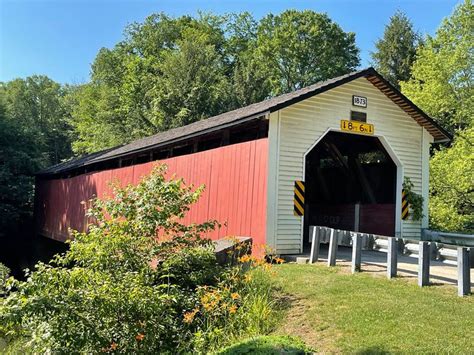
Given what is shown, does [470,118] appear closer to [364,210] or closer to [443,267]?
[364,210]

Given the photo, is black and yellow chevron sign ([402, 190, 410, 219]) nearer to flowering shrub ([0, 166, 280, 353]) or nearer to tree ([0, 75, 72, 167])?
flowering shrub ([0, 166, 280, 353])

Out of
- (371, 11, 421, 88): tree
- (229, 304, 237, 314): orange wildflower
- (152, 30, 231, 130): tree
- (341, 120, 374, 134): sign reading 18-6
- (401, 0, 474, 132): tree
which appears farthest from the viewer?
(371, 11, 421, 88): tree

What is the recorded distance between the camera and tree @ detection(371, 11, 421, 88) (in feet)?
97.8

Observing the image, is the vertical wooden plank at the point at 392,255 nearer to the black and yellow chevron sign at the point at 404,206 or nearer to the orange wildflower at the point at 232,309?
the orange wildflower at the point at 232,309

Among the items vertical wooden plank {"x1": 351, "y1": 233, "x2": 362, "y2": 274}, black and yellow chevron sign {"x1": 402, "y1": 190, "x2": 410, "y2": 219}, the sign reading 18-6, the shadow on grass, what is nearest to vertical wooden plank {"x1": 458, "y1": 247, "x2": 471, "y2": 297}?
vertical wooden plank {"x1": 351, "y1": 233, "x2": 362, "y2": 274}

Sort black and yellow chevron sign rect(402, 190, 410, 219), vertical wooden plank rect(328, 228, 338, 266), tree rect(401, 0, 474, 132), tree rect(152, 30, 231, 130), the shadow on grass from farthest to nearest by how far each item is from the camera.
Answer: tree rect(152, 30, 231, 130) < tree rect(401, 0, 474, 132) < black and yellow chevron sign rect(402, 190, 410, 219) < vertical wooden plank rect(328, 228, 338, 266) < the shadow on grass

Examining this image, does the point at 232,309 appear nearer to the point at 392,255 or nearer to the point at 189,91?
the point at 392,255

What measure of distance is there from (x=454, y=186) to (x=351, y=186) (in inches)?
192

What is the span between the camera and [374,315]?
465cm

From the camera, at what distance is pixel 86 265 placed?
583 centimetres

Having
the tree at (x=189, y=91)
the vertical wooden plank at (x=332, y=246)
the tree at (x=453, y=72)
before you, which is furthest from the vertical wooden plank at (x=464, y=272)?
the tree at (x=189, y=91)

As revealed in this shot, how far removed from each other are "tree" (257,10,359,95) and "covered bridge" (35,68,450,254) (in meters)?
19.5

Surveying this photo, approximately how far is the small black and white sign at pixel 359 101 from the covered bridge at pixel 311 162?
0.8 inches

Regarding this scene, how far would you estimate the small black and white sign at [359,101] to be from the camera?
9.41 meters
